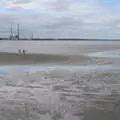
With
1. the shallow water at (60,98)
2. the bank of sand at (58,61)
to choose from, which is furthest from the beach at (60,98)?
the bank of sand at (58,61)

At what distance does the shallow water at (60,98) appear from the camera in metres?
7.21

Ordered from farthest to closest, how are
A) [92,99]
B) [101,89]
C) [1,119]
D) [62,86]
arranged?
[62,86], [101,89], [92,99], [1,119]

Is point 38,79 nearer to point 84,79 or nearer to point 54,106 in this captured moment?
point 84,79

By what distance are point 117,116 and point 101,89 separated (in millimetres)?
3376

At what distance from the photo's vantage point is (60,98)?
9.08 m

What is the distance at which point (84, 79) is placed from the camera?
12945 millimetres

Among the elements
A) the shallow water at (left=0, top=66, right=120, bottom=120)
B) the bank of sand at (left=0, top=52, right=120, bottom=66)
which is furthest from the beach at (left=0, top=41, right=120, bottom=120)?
the bank of sand at (left=0, top=52, right=120, bottom=66)

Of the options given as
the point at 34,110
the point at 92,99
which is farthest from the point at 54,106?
the point at 92,99

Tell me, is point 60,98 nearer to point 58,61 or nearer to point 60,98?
point 60,98

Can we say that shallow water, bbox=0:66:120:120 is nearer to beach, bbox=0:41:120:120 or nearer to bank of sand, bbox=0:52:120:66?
beach, bbox=0:41:120:120

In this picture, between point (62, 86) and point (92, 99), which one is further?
point (62, 86)

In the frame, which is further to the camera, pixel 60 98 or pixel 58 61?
pixel 58 61

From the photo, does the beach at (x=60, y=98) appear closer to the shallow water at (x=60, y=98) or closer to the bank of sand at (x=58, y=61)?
the shallow water at (x=60, y=98)

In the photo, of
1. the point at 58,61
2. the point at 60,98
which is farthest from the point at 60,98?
the point at 58,61
